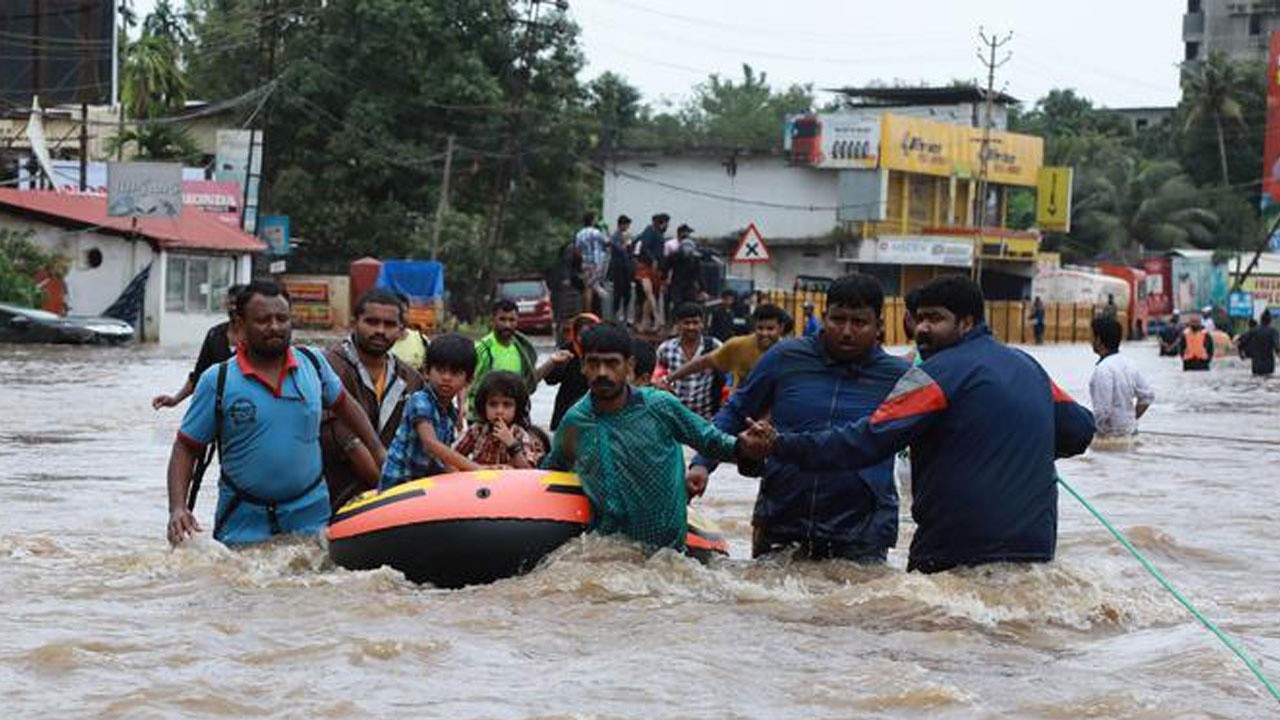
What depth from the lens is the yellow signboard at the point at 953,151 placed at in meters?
70.4

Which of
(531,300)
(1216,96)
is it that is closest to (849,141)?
(531,300)

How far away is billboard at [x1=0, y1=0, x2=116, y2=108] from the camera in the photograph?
56.8m

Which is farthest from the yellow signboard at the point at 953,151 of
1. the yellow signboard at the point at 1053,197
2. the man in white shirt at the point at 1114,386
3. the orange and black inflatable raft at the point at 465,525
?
the orange and black inflatable raft at the point at 465,525

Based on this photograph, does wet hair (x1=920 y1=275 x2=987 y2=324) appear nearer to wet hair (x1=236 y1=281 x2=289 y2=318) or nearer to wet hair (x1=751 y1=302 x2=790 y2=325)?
wet hair (x1=236 y1=281 x2=289 y2=318)

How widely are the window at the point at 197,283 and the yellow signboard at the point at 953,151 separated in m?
27.9

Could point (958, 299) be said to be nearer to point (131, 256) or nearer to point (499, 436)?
point (499, 436)

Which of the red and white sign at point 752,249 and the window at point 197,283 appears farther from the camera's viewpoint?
the window at point 197,283

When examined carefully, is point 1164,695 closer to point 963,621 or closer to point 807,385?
point 963,621

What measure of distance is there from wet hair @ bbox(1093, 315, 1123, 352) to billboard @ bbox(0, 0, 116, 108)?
44.1m

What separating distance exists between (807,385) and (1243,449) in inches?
593

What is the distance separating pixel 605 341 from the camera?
8.30 metres

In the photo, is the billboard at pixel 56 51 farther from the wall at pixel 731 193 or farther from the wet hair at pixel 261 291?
the wet hair at pixel 261 291

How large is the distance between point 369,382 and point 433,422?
56 centimetres

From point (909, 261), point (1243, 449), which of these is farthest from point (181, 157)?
point (1243, 449)
